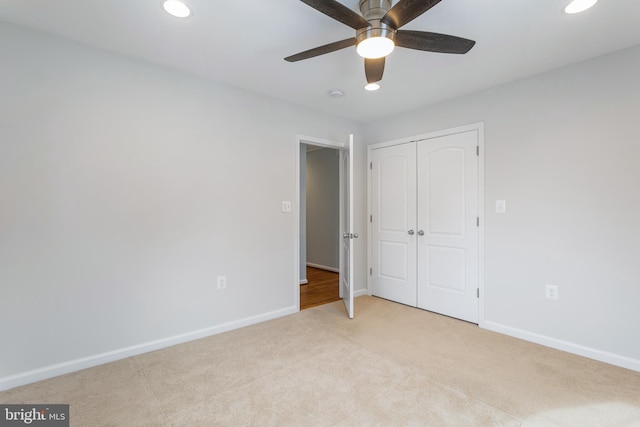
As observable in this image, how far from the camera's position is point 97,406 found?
1810 millimetres

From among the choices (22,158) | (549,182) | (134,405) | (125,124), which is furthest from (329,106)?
(134,405)

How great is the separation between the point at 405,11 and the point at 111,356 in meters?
3.03

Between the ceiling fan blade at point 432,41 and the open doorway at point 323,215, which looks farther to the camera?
the open doorway at point 323,215

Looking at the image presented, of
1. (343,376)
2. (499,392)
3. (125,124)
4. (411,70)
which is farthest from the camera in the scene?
(411,70)

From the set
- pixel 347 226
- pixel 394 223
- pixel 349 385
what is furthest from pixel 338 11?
pixel 394 223

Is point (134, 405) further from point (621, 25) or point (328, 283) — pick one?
point (621, 25)

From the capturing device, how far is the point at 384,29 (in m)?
1.64

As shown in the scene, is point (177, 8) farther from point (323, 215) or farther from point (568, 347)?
point (323, 215)

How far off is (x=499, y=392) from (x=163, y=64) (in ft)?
11.5

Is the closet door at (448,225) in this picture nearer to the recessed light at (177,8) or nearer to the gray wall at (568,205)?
the gray wall at (568,205)

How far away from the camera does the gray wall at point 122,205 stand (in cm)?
205

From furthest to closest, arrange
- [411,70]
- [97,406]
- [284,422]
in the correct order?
[411,70], [97,406], [284,422]

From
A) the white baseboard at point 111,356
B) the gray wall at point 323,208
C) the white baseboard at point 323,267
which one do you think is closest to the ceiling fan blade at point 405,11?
the white baseboard at point 111,356

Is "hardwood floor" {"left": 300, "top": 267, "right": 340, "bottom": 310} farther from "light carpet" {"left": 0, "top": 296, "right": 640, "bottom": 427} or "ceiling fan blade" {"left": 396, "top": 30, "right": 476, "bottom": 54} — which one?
"ceiling fan blade" {"left": 396, "top": 30, "right": 476, "bottom": 54}
